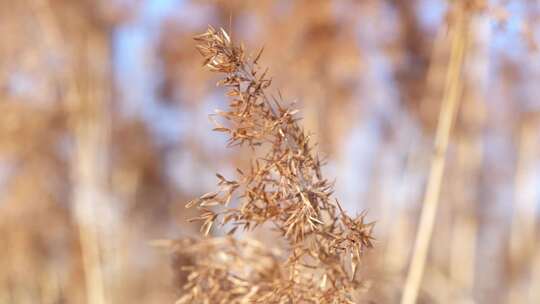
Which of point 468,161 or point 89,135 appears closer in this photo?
point 89,135

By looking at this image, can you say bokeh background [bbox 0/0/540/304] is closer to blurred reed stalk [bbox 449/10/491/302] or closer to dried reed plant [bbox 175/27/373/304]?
blurred reed stalk [bbox 449/10/491/302]

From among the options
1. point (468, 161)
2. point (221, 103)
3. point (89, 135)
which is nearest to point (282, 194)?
point (89, 135)

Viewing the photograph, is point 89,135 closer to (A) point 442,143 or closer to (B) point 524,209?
(A) point 442,143

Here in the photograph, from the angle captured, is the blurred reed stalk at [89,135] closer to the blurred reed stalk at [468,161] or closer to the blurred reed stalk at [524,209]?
the blurred reed stalk at [468,161]

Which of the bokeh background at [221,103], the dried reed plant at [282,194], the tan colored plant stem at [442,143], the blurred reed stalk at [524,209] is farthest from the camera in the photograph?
the blurred reed stalk at [524,209]

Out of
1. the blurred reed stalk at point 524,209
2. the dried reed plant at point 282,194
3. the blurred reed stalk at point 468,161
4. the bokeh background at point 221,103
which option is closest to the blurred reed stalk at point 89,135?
the bokeh background at point 221,103

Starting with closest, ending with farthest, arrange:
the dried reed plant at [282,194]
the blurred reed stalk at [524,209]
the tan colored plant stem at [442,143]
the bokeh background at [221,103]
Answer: the dried reed plant at [282,194] → the tan colored plant stem at [442,143] → the bokeh background at [221,103] → the blurred reed stalk at [524,209]

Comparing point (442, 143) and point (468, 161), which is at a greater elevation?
point (468, 161)

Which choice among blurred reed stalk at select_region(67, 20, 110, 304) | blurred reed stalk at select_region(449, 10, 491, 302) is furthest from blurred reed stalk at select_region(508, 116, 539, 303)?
blurred reed stalk at select_region(67, 20, 110, 304)

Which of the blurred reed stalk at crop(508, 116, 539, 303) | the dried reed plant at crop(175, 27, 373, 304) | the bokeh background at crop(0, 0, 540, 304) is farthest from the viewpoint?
the blurred reed stalk at crop(508, 116, 539, 303)
